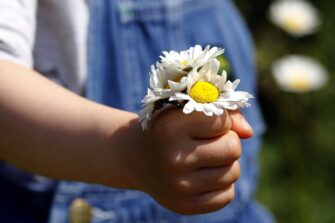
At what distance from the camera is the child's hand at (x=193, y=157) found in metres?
0.57

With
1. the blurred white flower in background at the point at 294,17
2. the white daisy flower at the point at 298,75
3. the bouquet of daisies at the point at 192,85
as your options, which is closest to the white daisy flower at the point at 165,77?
the bouquet of daisies at the point at 192,85

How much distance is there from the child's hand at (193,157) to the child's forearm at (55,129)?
0.17 ft

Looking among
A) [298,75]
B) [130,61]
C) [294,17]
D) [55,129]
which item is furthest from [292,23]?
[55,129]

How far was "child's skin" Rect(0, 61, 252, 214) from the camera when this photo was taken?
0.57 metres

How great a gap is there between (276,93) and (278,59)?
0.07 metres

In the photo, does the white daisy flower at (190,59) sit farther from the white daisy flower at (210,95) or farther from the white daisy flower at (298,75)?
the white daisy flower at (298,75)

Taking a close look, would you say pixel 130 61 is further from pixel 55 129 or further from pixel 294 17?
pixel 294 17

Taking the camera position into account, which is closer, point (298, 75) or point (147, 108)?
point (147, 108)

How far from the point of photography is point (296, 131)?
1.59m

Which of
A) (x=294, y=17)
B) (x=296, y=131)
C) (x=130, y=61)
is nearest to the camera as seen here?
(x=130, y=61)

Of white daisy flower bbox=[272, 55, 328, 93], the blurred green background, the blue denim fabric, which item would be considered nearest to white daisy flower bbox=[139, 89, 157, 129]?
the blue denim fabric

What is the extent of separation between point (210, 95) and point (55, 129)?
147mm

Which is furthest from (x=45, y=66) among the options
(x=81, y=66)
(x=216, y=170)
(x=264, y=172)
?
(x=264, y=172)

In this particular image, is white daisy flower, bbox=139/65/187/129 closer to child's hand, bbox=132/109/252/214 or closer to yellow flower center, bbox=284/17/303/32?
child's hand, bbox=132/109/252/214
